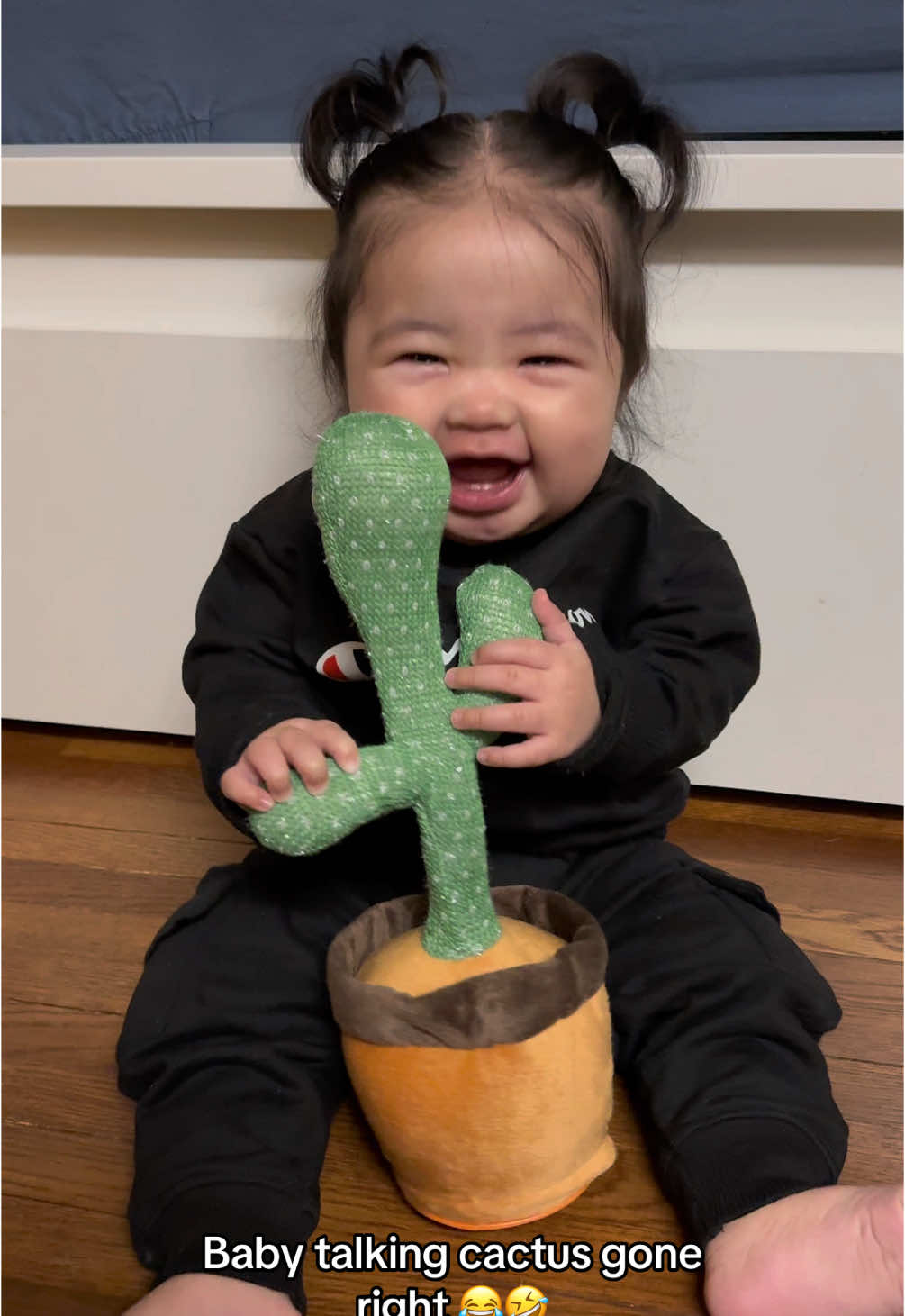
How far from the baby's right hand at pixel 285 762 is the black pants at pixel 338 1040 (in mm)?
165

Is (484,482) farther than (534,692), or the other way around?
(484,482)

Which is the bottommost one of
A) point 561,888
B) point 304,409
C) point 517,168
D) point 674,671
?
point 561,888

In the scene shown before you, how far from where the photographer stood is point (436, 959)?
642mm

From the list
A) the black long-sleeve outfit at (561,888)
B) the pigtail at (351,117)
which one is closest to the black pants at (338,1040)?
the black long-sleeve outfit at (561,888)

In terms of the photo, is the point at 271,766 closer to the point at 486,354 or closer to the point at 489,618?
the point at 489,618

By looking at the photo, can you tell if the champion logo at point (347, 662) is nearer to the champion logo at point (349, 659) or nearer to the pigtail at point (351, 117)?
the champion logo at point (349, 659)

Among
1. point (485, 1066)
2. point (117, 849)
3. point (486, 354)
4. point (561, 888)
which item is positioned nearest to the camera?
point (485, 1066)

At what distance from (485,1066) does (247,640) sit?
37 cm

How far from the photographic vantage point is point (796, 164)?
34.1 inches

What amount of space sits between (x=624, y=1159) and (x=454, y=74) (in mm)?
813

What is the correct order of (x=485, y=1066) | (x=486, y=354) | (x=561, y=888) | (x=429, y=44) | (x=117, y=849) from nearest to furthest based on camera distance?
1. (x=485, y=1066)
2. (x=486, y=354)
3. (x=561, y=888)
4. (x=429, y=44)
5. (x=117, y=849)

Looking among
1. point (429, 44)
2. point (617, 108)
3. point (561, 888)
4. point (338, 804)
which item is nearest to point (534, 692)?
point (338, 804)

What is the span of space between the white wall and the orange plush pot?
0.46 m

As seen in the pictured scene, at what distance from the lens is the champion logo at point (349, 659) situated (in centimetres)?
81
